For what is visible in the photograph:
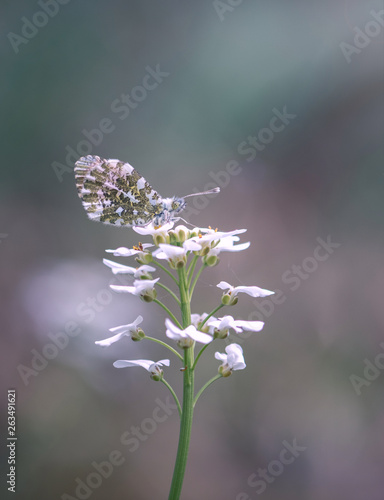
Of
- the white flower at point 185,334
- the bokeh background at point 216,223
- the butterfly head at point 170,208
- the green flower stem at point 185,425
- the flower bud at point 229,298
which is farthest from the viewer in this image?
the bokeh background at point 216,223

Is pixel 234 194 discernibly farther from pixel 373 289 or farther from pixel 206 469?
pixel 206 469

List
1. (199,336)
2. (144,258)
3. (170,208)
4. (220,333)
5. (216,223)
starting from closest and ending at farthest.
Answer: (199,336), (220,333), (144,258), (170,208), (216,223)

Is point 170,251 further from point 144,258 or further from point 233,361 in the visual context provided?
point 233,361

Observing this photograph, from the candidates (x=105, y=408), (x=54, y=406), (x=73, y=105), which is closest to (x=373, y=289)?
(x=105, y=408)

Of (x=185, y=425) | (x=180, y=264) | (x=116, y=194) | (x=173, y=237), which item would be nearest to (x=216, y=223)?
(x=116, y=194)

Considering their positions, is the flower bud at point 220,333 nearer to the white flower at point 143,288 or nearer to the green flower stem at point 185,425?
the green flower stem at point 185,425

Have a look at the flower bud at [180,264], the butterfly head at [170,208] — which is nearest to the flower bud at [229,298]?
the flower bud at [180,264]

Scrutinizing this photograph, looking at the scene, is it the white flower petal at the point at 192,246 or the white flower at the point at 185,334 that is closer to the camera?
the white flower at the point at 185,334

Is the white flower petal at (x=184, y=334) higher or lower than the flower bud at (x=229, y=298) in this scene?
lower

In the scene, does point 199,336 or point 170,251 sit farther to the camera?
point 170,251
